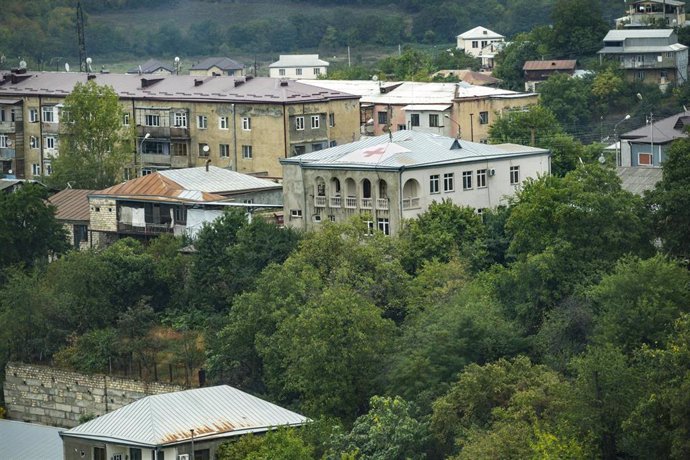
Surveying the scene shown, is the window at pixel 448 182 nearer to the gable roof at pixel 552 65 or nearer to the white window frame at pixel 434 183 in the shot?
the white window frame at pixel 434 183

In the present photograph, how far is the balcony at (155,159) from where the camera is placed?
7119cm

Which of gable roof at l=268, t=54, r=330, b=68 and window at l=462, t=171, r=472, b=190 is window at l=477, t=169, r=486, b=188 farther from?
gable roof at l=268, t=54, r=330, b=68

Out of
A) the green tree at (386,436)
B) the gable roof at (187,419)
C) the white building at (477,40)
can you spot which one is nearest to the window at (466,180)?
the gable roof at (187,419)

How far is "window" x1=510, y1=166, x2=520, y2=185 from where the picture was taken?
57.8 m

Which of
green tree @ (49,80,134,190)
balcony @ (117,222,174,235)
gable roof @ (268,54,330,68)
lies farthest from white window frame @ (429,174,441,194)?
gable roof @ (268,54,330,68)

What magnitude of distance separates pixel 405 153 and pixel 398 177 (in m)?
1.44

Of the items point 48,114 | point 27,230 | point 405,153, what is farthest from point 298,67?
point 405,153

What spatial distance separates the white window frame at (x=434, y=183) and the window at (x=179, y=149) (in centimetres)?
1728

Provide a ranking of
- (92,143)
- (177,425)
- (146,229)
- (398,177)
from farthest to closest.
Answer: (92,143), (146,229), (398,177), (177,425)

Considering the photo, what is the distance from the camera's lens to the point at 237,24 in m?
135

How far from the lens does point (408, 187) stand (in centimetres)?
5519

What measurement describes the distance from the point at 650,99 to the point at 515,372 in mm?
47751

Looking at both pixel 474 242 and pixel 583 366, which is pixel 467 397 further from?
pixel 474 242

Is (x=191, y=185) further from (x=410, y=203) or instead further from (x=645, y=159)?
(x=645, y=159)
